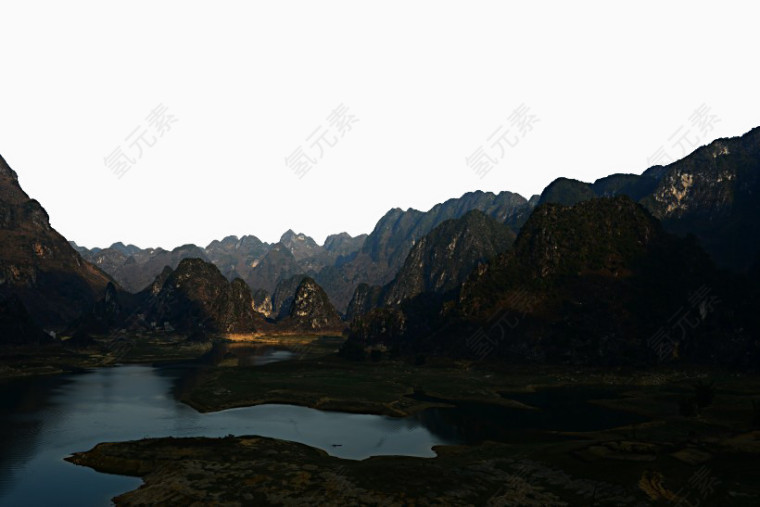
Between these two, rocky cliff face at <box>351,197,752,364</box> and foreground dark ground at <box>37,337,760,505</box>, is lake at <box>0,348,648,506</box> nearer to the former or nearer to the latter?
foreground dark ground at <box>37,337,760,505</box>

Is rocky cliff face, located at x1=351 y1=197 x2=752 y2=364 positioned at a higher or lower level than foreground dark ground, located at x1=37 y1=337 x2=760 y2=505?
lower

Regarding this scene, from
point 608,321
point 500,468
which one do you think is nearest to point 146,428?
point 500,468

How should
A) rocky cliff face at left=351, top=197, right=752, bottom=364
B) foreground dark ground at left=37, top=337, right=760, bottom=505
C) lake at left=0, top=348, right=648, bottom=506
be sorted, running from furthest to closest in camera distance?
rocky cliff face at left=351, top=197, right=752, bottom=364 → lake at left=0, top=348, right=648, bottom=506 → foreground dark ground at left=37, top=337, right=760, bottom=505

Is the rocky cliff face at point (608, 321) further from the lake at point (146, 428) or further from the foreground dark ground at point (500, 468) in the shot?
the foreground dark ground at point (500, 468)

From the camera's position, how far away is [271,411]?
104 meters

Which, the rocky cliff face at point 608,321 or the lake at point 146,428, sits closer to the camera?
the lake at point 146,428

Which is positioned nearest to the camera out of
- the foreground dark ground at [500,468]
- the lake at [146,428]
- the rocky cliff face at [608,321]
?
the foreground dark ground at [500,468]

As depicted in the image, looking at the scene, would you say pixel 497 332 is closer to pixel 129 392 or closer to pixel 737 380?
pixel 737 380

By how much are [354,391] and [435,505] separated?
76329 millimetres

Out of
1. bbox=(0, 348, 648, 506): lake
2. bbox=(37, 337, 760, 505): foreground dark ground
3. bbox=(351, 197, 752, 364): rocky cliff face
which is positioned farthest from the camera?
bbox=(351, 197, 752, 364): rocky cliff face

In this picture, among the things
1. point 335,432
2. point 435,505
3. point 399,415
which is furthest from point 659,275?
point 435,505

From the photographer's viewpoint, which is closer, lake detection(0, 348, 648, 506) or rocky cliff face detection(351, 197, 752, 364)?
lake detection(0, 348, 648, 506)

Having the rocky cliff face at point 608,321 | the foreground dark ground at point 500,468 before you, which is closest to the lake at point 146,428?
the foreground dark ground at point 500,468

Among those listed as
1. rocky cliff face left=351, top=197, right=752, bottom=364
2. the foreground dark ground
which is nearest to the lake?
the foreground dark ground
